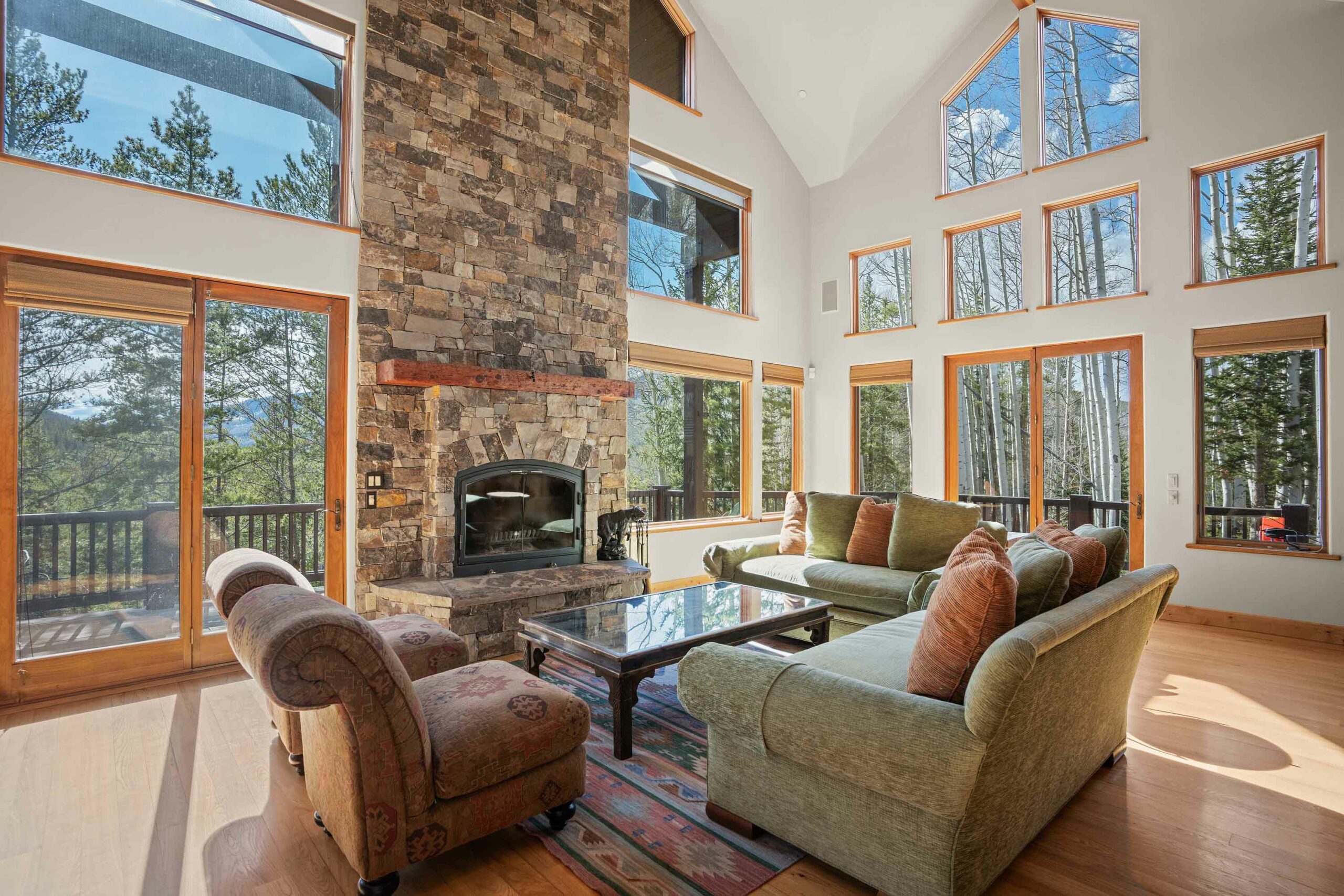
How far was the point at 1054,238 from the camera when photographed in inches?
235

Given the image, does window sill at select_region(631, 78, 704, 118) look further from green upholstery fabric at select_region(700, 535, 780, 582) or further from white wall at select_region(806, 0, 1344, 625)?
green upholstery fabric at select_region(700, 535, 780, 582)

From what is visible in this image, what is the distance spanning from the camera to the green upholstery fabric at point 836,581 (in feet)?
13.4

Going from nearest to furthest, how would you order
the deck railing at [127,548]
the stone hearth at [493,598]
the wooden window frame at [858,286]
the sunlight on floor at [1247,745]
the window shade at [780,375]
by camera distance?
the sunlight on floor at [1247,745], the deck railing at [127,548], the stone hearth at [493,598], the wooden window frame at [858,286], the window shade at [780,375]

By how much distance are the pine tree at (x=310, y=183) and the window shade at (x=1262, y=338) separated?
629cm

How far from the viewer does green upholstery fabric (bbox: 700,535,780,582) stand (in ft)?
16.5

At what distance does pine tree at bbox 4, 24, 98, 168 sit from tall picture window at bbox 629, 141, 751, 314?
12.2ft

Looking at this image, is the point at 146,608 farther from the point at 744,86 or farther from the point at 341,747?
the point at 744,86

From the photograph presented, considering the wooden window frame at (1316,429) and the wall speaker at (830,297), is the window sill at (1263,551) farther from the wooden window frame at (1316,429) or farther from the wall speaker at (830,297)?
the wall speaker at (830,297)

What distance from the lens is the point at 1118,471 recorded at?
557cm

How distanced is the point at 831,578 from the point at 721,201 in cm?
416

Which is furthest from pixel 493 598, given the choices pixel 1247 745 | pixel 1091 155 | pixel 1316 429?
pixel 1091 155

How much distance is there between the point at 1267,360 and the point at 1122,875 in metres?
4.55

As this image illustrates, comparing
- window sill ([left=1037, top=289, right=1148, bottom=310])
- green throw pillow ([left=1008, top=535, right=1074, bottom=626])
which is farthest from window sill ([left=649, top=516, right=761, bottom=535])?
green throw pillow ([left=1008, top=535, right=1074, bottom=626])

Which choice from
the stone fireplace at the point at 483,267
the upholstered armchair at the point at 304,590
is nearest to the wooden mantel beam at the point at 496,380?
the stone fireplace at the point at 483,267
